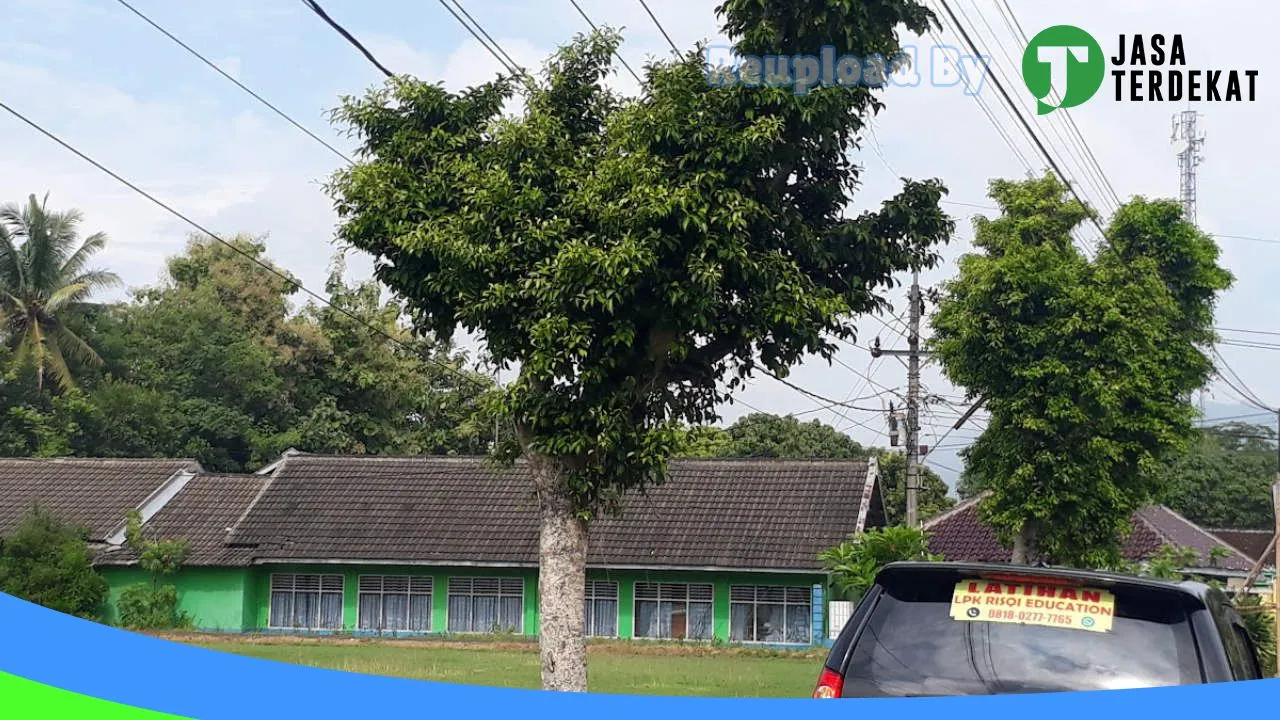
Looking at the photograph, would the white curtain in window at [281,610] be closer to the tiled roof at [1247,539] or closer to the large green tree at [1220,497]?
the tiled roof at [1247,539]

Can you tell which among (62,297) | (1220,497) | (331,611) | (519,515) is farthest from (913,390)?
(1220,497)

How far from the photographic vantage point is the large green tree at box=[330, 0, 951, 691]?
36.9 ft

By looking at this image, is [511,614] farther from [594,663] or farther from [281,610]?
[594,663]

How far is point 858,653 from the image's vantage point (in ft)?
15.2

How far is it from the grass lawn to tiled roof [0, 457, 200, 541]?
5820mm

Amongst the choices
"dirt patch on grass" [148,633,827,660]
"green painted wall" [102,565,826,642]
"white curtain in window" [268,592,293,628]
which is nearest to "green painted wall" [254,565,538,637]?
"green painted wall" [102,565,826,642]

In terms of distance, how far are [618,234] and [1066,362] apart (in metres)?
17.6

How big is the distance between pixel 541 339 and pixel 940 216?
3878 mm

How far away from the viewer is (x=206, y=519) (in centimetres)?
3189

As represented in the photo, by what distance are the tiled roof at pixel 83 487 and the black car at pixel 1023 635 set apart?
96.3 feet

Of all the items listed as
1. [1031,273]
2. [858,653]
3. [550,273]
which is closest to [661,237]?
[550,273]

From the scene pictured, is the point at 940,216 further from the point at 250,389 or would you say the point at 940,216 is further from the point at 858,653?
the point at 250,389

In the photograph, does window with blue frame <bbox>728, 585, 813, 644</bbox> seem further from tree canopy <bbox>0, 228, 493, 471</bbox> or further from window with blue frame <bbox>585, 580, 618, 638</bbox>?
tree canopy <bbox>0, 228, 493, 471</bbox>

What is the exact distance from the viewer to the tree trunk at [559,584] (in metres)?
12.6
